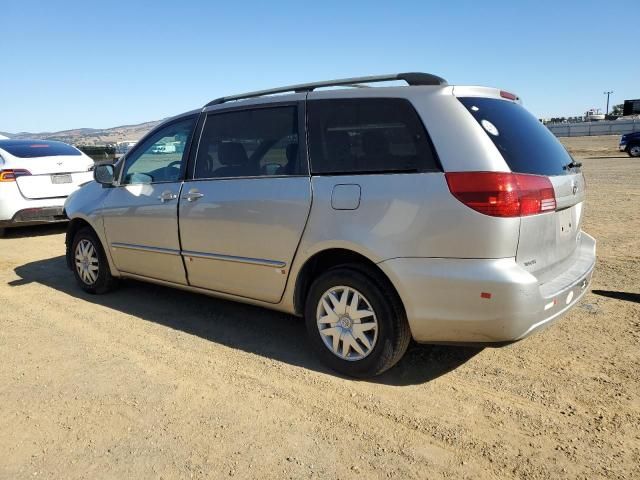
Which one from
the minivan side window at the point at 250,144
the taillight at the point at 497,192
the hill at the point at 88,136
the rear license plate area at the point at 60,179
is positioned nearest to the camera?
the taillight at the point at 497,192

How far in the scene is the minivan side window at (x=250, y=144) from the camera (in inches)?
152

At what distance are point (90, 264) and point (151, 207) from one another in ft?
4.32

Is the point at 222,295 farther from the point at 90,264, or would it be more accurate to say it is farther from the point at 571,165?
the point at 571,165

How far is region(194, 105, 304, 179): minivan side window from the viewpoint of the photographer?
386 centimetres

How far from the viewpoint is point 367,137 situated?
3434mm

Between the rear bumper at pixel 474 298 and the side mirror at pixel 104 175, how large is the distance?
3.25 m

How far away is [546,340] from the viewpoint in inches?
156

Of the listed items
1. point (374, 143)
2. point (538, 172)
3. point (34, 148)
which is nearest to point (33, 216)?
point (34, 148)

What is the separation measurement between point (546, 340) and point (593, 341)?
12.5 inches

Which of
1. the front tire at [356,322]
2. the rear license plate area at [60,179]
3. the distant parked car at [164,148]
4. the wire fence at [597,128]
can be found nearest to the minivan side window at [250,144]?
the distant parked car at [164,148]

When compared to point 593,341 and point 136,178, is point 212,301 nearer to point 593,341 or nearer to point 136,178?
point 136,178

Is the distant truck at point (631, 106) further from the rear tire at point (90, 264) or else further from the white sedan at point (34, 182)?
→ the rear tire at point (90, 264)

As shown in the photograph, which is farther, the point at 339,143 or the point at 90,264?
the point at 90,264

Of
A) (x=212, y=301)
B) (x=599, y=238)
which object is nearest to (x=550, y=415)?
(x=212, y=301)
